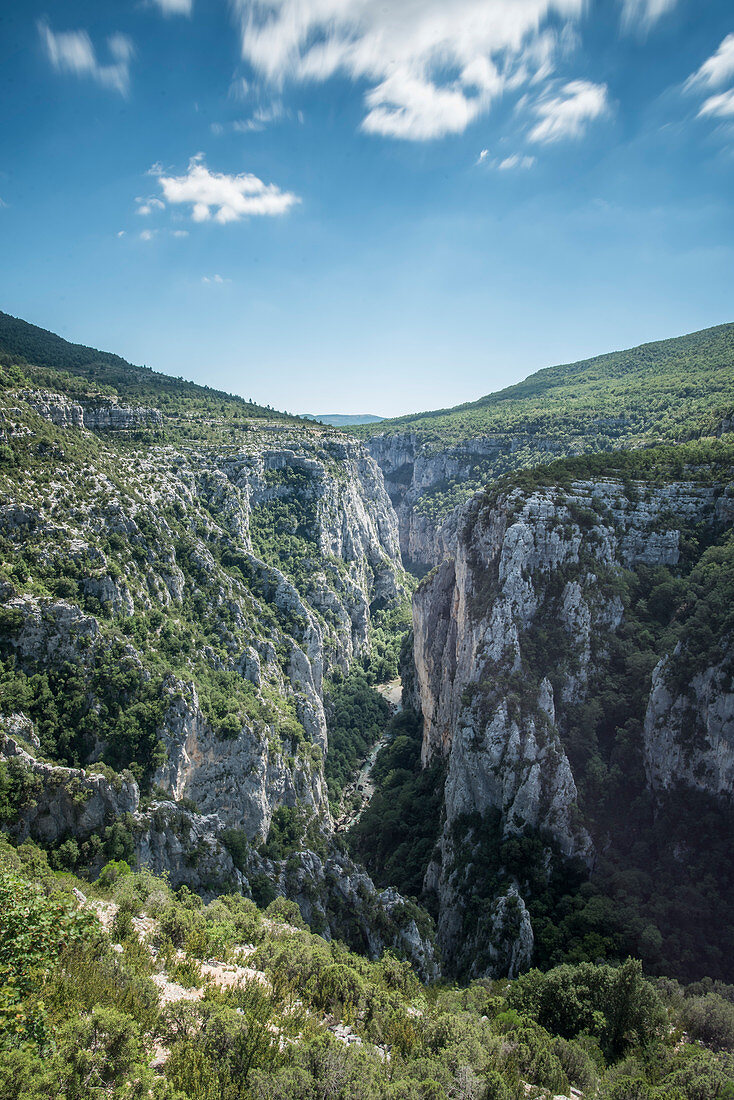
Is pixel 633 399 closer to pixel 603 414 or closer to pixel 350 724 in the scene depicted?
pixel 603 414

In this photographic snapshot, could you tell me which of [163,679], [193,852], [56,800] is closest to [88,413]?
[163,679]

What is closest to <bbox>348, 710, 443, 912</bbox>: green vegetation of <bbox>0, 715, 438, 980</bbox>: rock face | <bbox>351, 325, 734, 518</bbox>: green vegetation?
<bbox>0, 715, 438, 980</bbox>: rock face

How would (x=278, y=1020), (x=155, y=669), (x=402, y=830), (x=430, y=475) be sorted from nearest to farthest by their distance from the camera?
(x=278, y=1020), (x=155, y=669), (x=402, y=830), (x=430, y=475)

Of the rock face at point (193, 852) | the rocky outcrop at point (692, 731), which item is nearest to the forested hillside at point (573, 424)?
the rocky outcrop at point (692, 731)

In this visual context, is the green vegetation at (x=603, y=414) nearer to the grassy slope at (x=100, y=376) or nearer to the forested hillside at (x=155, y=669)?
the grassy slope at (x=100, y=376)

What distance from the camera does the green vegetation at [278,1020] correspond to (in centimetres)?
1612

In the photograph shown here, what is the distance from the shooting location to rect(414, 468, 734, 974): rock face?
4266 centimetres

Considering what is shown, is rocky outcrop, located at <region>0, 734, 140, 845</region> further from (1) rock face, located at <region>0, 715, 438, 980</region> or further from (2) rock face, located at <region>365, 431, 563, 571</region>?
(2) rock face, located at <region>365, 431, 563, 571</region>

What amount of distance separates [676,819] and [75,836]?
1737 inches

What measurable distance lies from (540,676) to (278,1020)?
35963 millimetres

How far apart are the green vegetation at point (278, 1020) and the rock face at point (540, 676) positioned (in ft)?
40.0

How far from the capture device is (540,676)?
1988 inches

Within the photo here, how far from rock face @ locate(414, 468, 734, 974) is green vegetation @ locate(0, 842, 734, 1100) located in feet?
40.0

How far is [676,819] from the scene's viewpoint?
137ft
